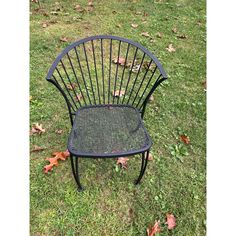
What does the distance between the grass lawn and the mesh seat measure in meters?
0.49

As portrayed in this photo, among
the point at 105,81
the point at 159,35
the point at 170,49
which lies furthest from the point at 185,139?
the point at 159,35

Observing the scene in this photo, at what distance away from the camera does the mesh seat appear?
186 cm

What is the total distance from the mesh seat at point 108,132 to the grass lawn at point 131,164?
49 centimetres

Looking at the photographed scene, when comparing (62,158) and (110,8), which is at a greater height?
(110,8)

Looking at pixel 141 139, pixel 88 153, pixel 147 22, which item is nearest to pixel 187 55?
pixel 147 22

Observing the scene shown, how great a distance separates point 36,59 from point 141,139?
2280mm

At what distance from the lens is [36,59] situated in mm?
3596

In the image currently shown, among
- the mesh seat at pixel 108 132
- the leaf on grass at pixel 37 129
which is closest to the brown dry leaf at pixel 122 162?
the mesh seat at pixel 108 132

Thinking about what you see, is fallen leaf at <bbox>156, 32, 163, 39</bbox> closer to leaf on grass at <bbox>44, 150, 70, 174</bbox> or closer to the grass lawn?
the grass lawn

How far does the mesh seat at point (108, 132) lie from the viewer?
1856 mm

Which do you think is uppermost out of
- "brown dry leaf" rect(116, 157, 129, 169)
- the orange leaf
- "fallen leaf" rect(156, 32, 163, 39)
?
"fallen leaf" rect(156, 32, 163, 39)

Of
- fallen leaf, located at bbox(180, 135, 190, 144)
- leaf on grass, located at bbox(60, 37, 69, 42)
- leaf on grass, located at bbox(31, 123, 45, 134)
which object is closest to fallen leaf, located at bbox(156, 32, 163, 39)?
leaf on grass, located at bbox(60, 37, 69, 42)

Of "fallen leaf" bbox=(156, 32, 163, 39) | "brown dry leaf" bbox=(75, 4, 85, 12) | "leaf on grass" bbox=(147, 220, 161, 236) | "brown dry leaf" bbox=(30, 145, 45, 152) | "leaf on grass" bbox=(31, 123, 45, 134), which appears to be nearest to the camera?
"leaf on grass" bbox=(147, 220, 161, 236)

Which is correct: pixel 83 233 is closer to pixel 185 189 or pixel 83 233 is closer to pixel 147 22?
pixel 185 189
